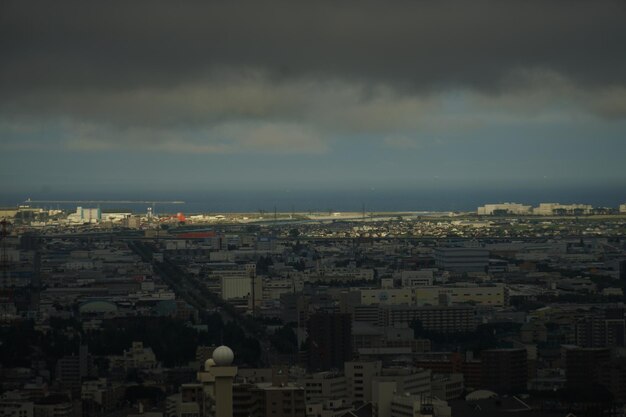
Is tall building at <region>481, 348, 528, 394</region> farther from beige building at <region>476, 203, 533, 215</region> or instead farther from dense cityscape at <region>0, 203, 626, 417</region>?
beige building at <region>476, 203, 533, 215</region>

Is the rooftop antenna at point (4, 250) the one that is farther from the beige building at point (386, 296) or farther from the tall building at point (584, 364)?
the tall building at point (584, 364)

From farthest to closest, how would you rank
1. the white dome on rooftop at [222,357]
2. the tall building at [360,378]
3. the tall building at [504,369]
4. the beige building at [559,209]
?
the beige building at [559,209], the tall building at [504,369], the tall building at [360,378], the white dome on rooftop at [222,357]

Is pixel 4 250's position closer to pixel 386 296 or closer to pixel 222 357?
pixel 386 296

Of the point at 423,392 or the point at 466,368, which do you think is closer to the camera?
the point at 423,392

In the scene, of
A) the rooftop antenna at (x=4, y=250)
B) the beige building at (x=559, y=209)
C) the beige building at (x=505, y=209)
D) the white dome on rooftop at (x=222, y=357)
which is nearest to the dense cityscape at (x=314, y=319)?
the white dome on rooftop at (x=222, y=357)

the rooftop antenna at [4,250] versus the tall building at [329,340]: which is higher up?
the rooftop antenna at [4,250]

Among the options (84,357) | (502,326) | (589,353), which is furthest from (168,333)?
(589,353)

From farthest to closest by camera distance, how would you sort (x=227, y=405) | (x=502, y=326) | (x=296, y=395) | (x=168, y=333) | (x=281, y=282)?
(x=281, y=282) < (x=502, y=326) < (x=168, y=333) < (x=296, y=395) < (x=227, y=405)

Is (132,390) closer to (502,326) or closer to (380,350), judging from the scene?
(380,350)
